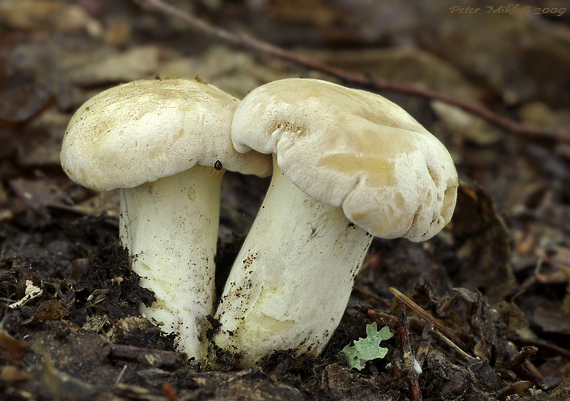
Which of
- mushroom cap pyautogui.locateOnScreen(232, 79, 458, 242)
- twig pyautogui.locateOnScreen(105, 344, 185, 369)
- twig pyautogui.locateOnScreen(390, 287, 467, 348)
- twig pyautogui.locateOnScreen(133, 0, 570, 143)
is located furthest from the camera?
twig pyautogui.locateOnScreen(133, 0, 570, 143)

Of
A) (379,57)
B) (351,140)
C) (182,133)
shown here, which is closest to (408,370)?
(351,140)

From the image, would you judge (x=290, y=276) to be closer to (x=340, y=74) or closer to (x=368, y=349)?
(x=368, y=349)

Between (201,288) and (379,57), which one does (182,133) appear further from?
(379,57)

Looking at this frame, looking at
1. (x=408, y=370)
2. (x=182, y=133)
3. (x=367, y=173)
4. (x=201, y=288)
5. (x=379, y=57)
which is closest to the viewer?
(x=367, y=173)

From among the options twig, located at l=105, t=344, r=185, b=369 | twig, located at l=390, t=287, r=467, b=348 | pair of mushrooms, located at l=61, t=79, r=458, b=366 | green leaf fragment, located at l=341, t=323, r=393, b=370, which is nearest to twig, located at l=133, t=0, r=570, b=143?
pair of mushrooms, located at l=61, t=79, r=458, b=366

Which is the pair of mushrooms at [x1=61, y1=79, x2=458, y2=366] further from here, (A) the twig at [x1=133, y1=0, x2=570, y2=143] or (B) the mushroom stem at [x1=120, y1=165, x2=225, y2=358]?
(A) the twig at [x1=133, y1=0, x2=570, y2=143]
